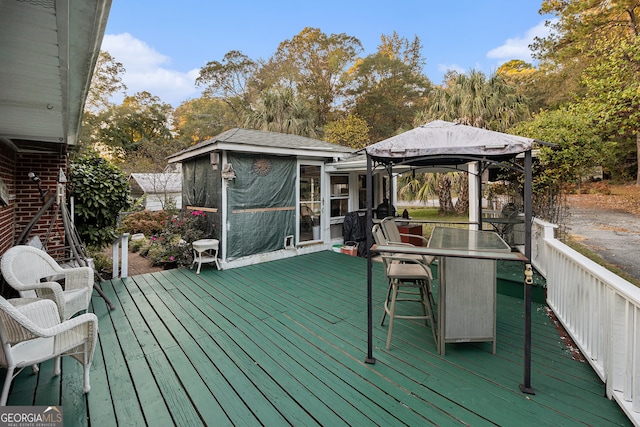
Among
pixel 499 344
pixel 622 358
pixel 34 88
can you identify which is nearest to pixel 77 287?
pixel 34 88

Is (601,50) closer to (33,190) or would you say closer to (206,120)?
(33,190)

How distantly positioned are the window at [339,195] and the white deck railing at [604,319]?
187 inches

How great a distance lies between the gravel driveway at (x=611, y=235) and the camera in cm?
618

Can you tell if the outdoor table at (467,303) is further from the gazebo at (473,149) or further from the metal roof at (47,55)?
the metal roof at (47,55)

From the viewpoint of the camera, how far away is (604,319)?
2.25 metres

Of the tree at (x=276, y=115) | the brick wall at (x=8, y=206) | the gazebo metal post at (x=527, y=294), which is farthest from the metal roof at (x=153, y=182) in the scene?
the gazebo metal post at (x=527, y=294)

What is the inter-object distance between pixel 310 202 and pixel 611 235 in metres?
8.61

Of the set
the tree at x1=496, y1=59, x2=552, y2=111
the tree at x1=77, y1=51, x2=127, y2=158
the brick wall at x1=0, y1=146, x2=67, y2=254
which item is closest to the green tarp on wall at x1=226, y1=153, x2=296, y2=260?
the brick wall at x1=0, y1=146, x2=67, y2=254

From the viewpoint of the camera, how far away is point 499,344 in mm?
2896

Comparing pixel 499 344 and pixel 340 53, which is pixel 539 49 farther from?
pixel 499 344

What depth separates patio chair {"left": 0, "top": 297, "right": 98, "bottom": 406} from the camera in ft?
Answer: 6.13

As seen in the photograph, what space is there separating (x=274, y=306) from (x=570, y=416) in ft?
9.67

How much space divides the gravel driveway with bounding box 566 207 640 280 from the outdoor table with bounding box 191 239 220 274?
6.49m

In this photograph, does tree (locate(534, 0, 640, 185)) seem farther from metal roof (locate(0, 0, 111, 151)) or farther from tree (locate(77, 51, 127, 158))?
tree (locate(77, 51, 127, 158))
